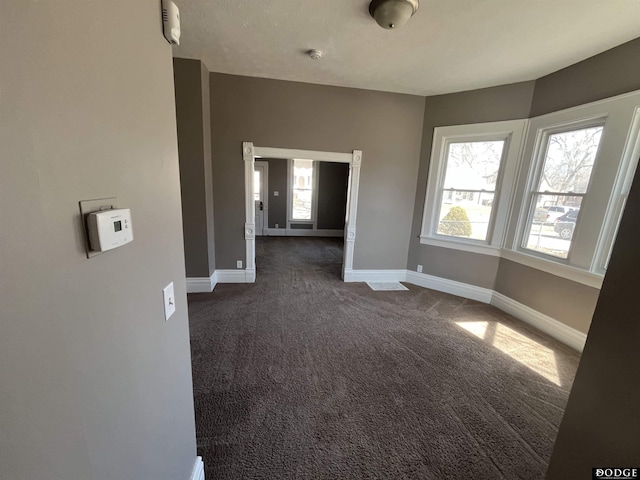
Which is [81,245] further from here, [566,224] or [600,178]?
[566,224]

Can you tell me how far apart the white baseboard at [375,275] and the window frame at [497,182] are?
2.17ft

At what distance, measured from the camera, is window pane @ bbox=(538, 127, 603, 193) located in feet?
8.34

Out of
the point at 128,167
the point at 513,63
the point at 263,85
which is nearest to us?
→ the point at 128,167

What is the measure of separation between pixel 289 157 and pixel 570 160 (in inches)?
130

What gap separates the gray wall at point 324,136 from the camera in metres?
3.48

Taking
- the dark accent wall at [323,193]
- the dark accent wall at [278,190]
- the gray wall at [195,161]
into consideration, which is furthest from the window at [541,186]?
the dark accent wall at [278,190]

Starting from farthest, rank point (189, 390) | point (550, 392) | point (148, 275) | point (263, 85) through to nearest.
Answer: point (263, 85) → point (550, 392) → point (189, 390) → point (148, 275)

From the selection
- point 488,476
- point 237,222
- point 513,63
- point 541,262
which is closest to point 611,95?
point 513,63

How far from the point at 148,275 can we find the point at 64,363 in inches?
14.0

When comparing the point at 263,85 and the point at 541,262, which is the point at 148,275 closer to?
the point at 263,85

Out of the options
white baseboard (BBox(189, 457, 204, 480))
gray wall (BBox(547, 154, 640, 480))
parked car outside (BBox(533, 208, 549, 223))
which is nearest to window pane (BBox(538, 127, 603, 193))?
parked car outside (BBox(533, 208, 549, 223))

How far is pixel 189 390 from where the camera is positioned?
1.21 metres

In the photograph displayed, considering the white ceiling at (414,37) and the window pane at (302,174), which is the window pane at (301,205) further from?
the white ceiling at (414,37)

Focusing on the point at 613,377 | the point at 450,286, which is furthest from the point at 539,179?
the point at 613,377
